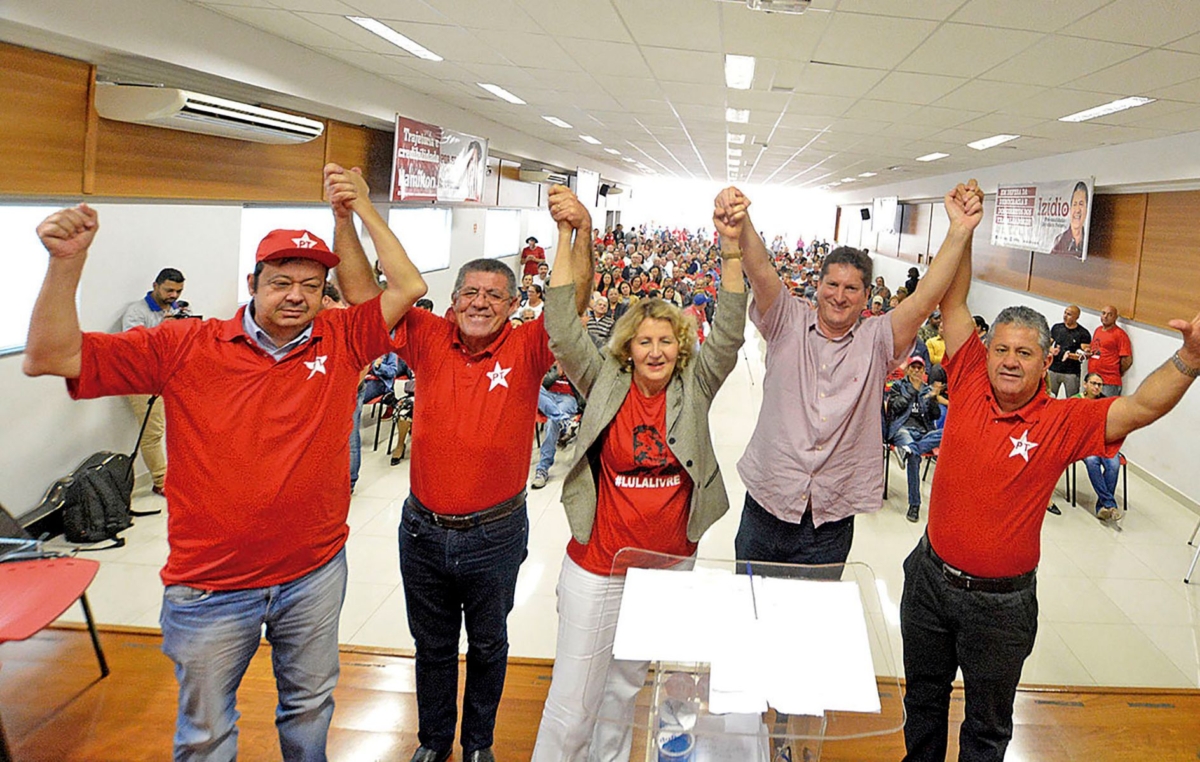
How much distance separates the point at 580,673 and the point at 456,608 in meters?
0.61

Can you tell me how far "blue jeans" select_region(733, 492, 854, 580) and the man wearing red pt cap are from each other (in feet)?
4.50

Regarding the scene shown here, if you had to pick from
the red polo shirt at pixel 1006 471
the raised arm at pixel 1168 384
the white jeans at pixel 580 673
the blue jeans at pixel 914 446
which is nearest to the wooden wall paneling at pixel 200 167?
the white jeans at pixel 580 673

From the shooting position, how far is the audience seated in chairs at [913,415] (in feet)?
19.9

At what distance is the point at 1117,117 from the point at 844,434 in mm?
6117

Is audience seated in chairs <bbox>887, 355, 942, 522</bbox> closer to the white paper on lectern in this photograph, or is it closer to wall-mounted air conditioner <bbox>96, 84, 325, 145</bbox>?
the white paper on lectern

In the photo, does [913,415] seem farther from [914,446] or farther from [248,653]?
[248,653]

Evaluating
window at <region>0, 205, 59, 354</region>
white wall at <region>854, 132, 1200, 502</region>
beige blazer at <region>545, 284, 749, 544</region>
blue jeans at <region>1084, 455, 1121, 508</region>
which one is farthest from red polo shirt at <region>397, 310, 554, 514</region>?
white wall at <region>854, 132, 1200, 502</region>

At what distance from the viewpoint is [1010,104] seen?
6469 millimetres

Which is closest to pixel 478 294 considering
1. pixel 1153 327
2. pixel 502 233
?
pixel 1153 327

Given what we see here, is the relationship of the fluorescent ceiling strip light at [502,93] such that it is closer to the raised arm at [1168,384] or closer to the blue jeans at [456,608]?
the blue jeans at [456,608]

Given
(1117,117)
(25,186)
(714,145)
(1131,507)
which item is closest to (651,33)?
(25,186)

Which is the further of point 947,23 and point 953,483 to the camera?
point 947,23

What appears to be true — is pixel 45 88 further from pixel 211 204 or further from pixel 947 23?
pixel 947 23

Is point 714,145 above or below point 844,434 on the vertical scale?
above
